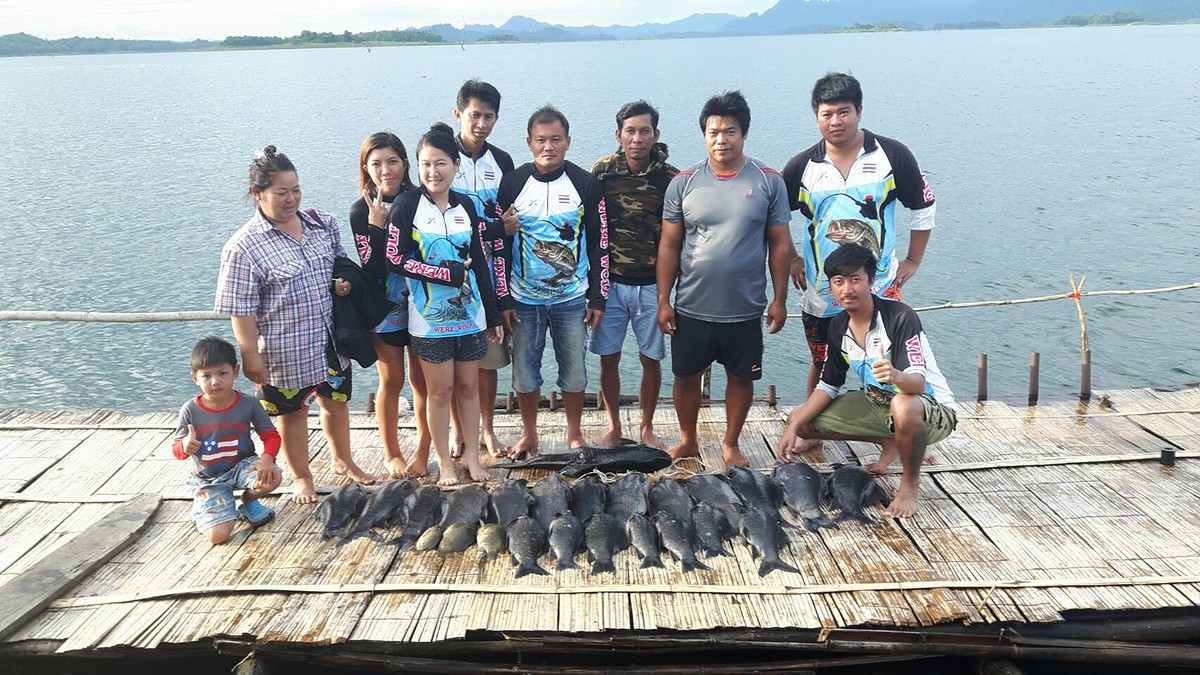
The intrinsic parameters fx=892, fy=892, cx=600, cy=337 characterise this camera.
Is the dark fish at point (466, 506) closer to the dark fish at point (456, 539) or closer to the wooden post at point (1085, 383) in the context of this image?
the dark fish at point (456, 539)

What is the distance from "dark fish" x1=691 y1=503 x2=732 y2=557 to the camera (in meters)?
4.71

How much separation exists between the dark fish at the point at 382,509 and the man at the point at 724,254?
1850 mm

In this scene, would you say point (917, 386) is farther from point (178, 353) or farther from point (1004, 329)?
point (178, 353)

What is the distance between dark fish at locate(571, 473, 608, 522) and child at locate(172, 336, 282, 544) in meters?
1.65

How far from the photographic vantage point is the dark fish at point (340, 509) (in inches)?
195

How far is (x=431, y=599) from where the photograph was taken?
4348 millimetres

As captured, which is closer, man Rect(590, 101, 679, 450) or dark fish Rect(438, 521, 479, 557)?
dark fish Rect(438, 521, 479, 557)

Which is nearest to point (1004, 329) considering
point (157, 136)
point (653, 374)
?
point (653, 374)

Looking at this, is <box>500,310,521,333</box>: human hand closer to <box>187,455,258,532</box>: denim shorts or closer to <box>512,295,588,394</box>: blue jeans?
<box>512,295,588,394</box>: blue jeans

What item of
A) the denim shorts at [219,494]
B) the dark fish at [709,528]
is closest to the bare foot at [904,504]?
the dark fish at [709,528]

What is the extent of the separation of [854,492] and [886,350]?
33.0 inches

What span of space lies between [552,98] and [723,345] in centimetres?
4753

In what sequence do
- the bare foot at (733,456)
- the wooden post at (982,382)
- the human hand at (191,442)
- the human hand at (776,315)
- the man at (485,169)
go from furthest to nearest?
the wooden post at (982,382) → the bare foot at (733,456) → the human hand at (776,315) → the man at (485,169) → the human hand at (191,442)

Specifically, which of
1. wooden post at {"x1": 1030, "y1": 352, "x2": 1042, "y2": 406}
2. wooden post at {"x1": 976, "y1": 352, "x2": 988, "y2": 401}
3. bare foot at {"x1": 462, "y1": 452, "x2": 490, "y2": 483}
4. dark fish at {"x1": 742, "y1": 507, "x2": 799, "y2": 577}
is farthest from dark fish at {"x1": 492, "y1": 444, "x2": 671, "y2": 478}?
wooden post at {"x1": 1030, "y1": 352, "x2": 1042, "y2": 406}
